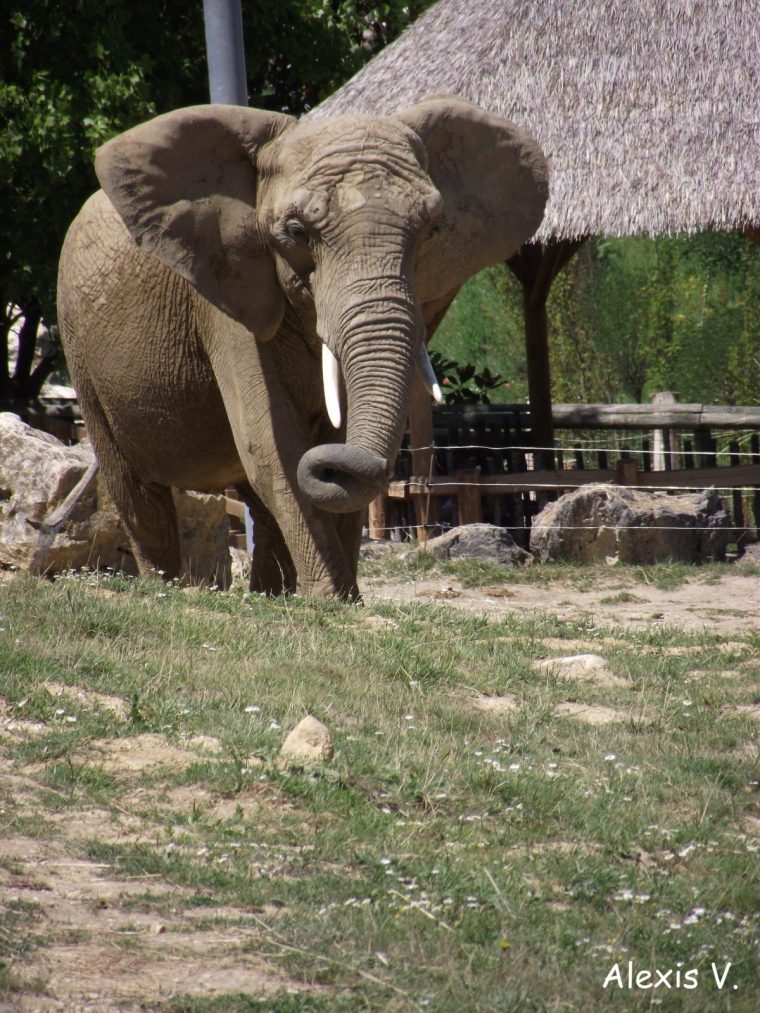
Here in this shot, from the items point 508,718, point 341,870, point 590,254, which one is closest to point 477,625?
point 508,718

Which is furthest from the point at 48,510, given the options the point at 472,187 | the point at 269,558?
the point at 472,187

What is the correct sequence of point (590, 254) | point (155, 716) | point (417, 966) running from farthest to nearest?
point (590, 254), point (155, 716), point (417, 966)

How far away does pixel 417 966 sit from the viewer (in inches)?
144

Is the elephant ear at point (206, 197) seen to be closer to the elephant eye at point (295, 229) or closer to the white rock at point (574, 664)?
the elephant eye at point (295, 229)

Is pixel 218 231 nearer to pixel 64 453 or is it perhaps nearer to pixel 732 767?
pixel 64 453

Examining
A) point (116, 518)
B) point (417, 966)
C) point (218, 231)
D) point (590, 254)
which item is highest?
point (590, 254)

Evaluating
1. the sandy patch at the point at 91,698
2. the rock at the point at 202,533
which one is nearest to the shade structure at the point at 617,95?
the rock at the point at 202,533

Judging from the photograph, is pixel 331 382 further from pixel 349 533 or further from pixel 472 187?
pixel 472 187

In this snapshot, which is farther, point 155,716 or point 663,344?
point 663,344

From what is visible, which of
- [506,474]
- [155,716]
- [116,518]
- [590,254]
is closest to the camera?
[155,716]

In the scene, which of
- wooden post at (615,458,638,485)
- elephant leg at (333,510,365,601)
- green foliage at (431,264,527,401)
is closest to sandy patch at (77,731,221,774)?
elephant leg at (333,510,365,601)

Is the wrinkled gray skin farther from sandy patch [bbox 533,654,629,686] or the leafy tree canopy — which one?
the leafy tree canopy

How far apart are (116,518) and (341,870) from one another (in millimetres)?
6005

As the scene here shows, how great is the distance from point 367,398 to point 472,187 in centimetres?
167
